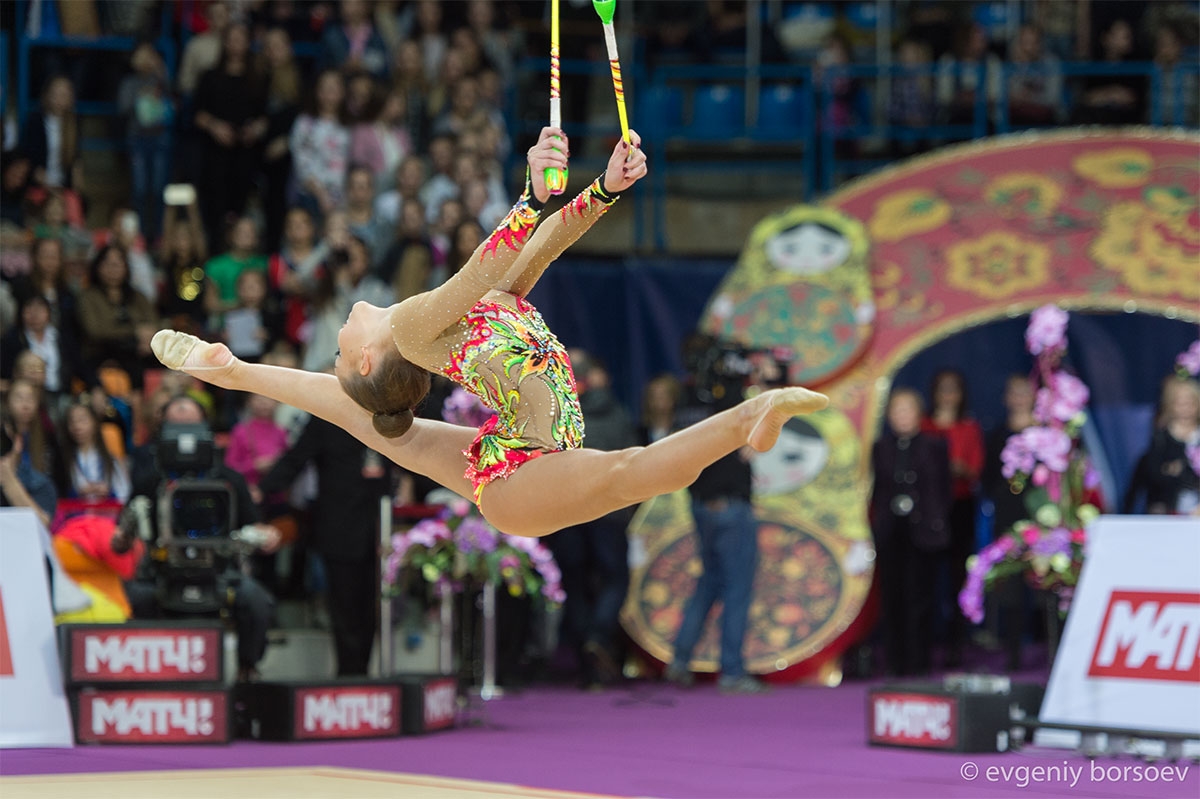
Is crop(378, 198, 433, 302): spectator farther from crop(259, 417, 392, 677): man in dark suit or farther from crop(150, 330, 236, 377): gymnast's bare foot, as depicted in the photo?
crop(150, 330, 236, 377): gymnast's bare foot

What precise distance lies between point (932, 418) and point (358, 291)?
3.59m

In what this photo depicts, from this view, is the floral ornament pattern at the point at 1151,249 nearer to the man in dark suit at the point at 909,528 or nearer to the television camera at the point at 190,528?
the man in dark suit at the point at 909,528

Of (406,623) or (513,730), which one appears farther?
(406,623)

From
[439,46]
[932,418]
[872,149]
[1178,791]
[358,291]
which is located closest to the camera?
[1178,791]

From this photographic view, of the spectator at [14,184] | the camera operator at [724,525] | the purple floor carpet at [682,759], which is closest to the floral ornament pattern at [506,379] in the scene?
the purple floor carpet at [682,759]

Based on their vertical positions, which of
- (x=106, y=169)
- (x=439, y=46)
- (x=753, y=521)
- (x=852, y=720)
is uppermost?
(x=439, y=46)

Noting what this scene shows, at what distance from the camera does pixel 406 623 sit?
31.2ft

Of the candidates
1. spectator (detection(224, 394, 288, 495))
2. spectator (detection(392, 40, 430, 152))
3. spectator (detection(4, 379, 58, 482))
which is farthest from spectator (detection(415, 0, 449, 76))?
spectator (detection(4, 379, 58, 482))

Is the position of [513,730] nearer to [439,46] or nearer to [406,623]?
[406,623]

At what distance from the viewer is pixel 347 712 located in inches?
306

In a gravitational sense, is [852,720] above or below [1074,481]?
below

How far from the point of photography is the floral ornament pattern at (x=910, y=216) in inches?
435

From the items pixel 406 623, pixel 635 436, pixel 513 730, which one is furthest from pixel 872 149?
pixel 513 730

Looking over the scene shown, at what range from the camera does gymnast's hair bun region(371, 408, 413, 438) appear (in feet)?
17.7
